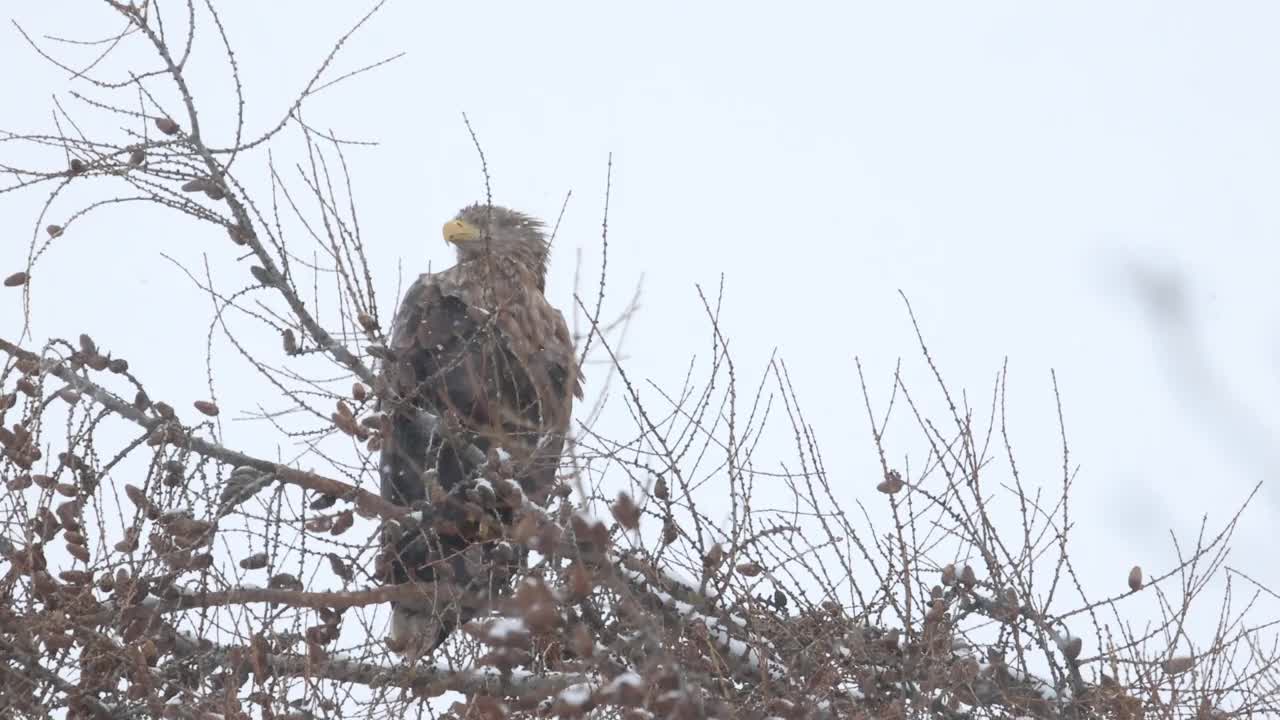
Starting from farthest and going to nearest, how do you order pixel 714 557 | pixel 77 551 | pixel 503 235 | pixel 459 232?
pixel 503 235 < pixel 459 232 < pixel 77 551 < pixel 714 557

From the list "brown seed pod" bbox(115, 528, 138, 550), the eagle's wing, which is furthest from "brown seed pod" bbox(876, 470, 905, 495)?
"brown seed pod" bbox(115, 528, 138, 550)

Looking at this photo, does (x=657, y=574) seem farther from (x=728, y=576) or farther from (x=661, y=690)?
(x=661, y=690)

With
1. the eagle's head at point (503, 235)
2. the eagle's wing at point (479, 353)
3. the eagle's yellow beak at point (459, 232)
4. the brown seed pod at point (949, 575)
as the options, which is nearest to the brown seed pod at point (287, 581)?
the eagle's wing at point (479, 353)

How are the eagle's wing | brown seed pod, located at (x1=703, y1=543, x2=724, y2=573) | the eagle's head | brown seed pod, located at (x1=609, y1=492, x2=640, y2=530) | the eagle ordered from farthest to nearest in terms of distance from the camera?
1. the eagle's head
2. the eagle's wing
3. the eagle
4. brown seed pod, located at (x1=703, y1=543, x2=724, y2=573)
5. brown seed pod, located at (x1=609, y1=492, x2=640, y2=530)

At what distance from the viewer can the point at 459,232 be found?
699cm

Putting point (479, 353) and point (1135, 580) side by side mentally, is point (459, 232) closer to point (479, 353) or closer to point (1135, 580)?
point (479, 353)

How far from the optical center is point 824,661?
152 inches

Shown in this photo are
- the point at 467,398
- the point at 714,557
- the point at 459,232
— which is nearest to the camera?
the point at 714,557

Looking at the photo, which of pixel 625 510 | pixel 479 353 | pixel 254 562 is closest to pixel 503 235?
pixel 479 353

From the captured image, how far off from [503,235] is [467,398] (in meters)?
1.66

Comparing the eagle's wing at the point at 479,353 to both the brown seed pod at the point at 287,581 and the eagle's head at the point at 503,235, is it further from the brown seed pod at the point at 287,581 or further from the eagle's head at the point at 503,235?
the brown seed pod at the point at 287,581

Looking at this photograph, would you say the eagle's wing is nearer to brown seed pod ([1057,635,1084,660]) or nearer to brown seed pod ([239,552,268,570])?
brown seed pod ([239,552,268,570])

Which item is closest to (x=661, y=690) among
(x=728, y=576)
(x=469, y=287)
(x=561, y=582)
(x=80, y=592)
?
(x=561, y=582)

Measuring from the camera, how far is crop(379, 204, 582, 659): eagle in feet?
14.0
